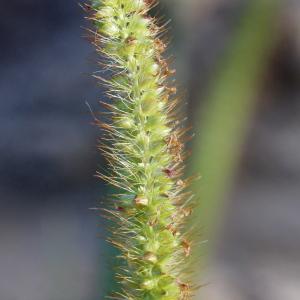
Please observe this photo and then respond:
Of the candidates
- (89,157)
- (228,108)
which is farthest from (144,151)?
(89,157)

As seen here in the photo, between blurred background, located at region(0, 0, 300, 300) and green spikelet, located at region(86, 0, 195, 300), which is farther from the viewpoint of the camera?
blurred background, located at region(0, 0, 300, 300)

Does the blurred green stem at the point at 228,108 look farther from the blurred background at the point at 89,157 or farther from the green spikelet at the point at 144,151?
the green spikelet at the point at 144,151

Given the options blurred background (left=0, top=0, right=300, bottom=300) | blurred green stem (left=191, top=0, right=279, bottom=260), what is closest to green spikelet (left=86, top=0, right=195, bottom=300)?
blurred green stem (left=191, top=0, right=279, bottom=260)

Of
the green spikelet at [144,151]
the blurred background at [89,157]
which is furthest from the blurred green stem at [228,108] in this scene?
the green spikelet at [144,151]

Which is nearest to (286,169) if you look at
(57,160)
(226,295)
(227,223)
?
(227,223)

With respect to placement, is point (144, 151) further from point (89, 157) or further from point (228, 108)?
point (89, 157)

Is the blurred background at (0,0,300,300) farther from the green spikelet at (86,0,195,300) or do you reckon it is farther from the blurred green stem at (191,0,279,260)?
the green spikelet at (86,0,195,300)
